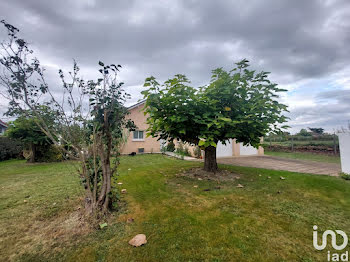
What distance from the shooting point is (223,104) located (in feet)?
15.5

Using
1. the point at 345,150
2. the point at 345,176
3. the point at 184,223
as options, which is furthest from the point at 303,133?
the point at 184,223

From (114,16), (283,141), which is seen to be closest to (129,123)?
(114,16)

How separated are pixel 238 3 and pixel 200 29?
1.73 m

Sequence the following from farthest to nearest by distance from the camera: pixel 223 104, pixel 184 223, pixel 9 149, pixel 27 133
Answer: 1. pixel 9 149
2. pixel 27 133
3. pixel 223 104
4. pixel 184 223

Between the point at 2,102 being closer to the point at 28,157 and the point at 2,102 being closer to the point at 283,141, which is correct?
the point at 28,157

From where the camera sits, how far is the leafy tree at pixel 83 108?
7.72ft

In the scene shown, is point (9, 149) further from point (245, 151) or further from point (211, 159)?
point (245, 151)

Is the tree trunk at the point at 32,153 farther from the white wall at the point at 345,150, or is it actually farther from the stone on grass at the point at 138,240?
the white wall at the point at 345,150

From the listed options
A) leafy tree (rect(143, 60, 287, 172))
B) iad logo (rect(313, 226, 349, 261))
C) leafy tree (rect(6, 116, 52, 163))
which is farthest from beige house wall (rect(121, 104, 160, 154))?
iad logo (rect(313, 226, 349, 261))

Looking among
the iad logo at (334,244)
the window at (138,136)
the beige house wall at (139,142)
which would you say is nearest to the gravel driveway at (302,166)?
the iad logo at (334,244)

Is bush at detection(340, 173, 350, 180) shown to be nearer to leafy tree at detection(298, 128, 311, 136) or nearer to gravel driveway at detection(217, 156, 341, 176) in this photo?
gravel driveway at detection(217, 156, 341, 176)

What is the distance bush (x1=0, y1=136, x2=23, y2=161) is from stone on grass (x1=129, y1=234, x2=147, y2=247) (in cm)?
1546

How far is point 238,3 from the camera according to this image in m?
5.56

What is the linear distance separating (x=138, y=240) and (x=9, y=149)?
52.4ft
